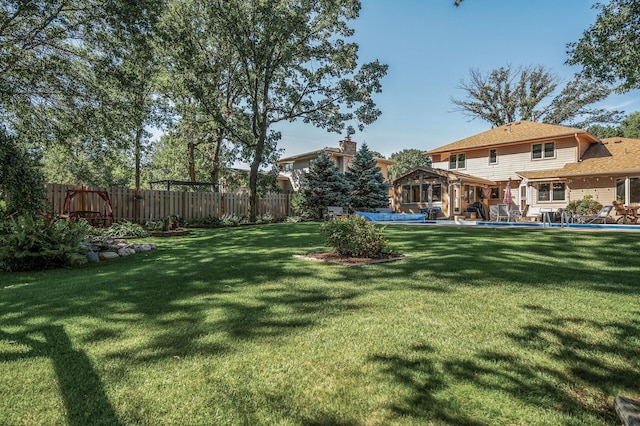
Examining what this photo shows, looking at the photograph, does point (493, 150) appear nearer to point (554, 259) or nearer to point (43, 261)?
point (554, 259)

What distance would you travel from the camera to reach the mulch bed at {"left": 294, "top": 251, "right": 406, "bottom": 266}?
19.9 ft

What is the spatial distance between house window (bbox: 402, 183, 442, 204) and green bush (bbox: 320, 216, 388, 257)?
1902 cm

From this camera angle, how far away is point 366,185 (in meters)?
24.5

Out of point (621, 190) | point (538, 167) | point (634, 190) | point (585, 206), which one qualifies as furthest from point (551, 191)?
point (634, 190)

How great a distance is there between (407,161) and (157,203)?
73.0 meters

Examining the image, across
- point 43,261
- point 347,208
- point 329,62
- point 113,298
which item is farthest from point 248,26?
point 113,298

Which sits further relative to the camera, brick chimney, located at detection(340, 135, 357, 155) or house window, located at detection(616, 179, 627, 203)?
brick chimney, located at detection(340, 135, 357, 155)

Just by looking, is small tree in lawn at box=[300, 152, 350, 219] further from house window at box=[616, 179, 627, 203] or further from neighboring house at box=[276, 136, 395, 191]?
house window at box=[616, 179, 627, 203]

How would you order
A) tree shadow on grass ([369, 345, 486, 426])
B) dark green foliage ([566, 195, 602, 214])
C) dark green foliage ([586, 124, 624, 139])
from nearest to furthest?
tree shadow on grass ([369, 345, 486, 426]), dark green foliage ([566, 195, 602, 214]), dark green foliage ([586, 124, 624, 139])

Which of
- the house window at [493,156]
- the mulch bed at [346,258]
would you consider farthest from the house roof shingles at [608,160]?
the mulch bed at [346,258]

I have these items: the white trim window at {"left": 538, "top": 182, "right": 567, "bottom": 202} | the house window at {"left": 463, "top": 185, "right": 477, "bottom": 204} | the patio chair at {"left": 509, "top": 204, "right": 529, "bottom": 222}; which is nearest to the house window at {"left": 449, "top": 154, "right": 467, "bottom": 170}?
the house window at {"left": 463, "top": 185, "right": 477, "bottom": 204}

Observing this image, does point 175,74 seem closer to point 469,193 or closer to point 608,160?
point 469,193

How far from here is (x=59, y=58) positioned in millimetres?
11445

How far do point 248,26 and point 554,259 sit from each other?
55.2ft
